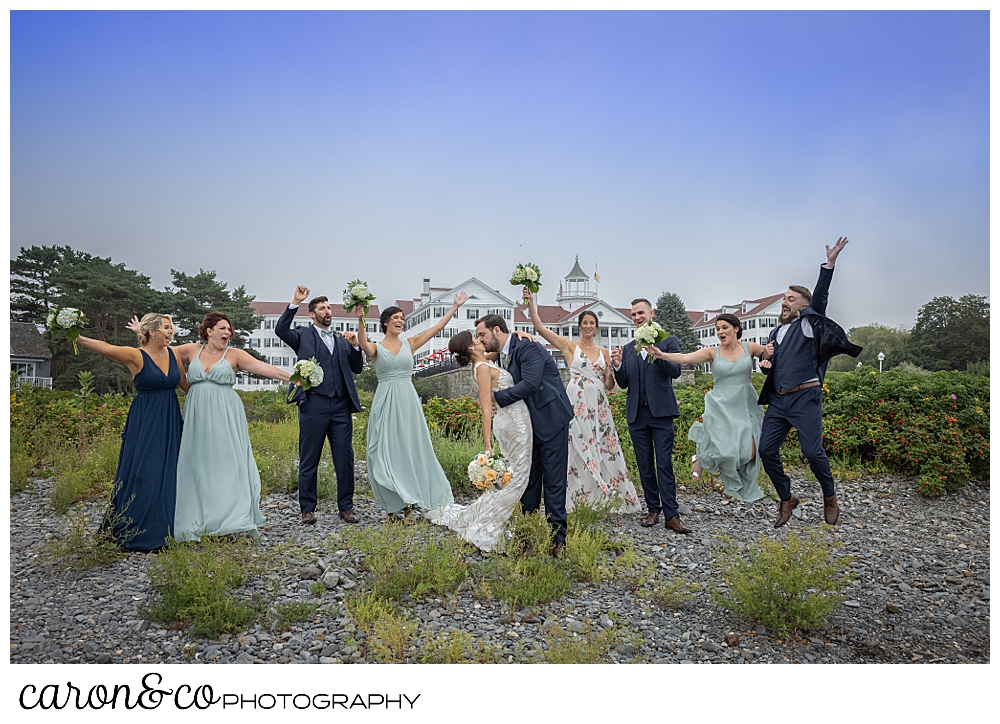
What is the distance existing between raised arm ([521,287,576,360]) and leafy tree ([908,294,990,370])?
471 centimetres

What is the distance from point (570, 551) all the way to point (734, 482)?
7.57 feet

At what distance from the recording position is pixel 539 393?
5.20m

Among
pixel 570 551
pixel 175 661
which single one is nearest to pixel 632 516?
pixel 570 551

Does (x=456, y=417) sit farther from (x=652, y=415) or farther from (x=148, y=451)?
(x=148, y=451)

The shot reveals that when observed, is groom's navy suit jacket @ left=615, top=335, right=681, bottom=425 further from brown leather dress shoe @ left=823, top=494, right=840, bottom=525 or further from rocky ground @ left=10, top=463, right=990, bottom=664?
brown leather dress shoe @ left=823, top=494, right=840, bottom=525

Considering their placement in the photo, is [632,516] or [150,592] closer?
[150,592]

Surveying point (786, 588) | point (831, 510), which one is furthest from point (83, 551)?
point (831, 510)

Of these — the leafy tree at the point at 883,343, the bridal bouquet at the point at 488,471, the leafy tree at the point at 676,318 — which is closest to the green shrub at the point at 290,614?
the bridal bouquet at the point at 488,471

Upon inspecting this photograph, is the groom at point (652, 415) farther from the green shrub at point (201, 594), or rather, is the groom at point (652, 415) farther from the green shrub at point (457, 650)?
the green shrub at point (201, 594)

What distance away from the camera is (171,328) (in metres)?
5.52

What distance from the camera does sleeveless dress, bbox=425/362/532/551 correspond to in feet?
17.2

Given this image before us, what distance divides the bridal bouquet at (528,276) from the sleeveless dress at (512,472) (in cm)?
119

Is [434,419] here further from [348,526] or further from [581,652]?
[581,652]
